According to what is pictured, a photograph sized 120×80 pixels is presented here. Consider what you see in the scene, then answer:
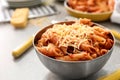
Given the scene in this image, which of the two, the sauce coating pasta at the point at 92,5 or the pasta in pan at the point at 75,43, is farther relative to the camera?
the sauce coating pasta at the point at 92,5

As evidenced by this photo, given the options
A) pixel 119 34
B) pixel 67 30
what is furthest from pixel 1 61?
pixel 119 34

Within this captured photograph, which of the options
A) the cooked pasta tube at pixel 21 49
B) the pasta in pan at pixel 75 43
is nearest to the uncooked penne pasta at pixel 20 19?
the cooked pasta tube at pixel 21 49

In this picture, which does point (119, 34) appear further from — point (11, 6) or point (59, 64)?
point (11, 6)

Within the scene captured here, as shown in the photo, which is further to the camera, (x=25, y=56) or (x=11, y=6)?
(x=11, y=6)

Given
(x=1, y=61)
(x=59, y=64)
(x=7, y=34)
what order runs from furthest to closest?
1. (x=7, y=34)
2. (x=1, y=61)
3. (x=59, y=64)

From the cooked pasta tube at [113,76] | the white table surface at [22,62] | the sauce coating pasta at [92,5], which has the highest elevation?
the sauce coating pasta at [92,5]

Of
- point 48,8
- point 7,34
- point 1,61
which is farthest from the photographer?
point 48,8

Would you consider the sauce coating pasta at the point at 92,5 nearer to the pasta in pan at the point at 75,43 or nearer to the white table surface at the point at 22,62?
the white table surface at the point at 22,62

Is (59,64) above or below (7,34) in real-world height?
above
